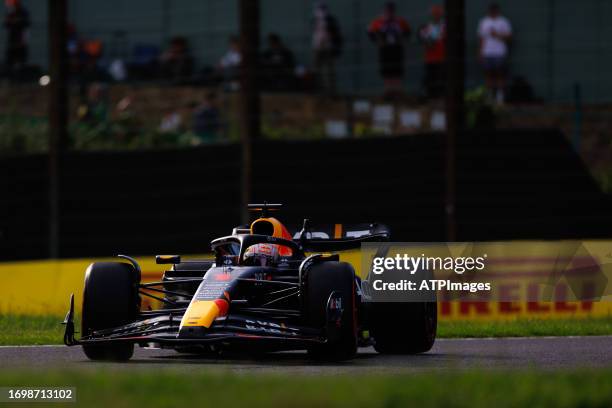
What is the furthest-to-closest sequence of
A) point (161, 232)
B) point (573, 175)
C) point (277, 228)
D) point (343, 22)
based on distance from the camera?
point (343, 22)
point (161, 232)
point (573, 175)
point (277, 228)

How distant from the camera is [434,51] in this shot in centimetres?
1764

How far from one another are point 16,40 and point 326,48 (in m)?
4.25

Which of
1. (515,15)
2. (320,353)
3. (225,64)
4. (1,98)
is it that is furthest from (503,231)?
(1,98)

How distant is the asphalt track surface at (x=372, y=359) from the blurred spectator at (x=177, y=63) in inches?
271

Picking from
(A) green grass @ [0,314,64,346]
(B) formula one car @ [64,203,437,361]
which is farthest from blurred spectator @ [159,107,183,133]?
(B) formula one car @ [64,203,437,361]

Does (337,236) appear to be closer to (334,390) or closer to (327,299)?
(327,299)

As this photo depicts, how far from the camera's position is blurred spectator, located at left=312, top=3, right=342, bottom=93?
18.0m

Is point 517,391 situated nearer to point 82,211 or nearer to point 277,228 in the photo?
point 277,228

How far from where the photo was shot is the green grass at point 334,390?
6539 millimetres

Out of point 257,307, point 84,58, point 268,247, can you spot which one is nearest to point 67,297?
point 84,58

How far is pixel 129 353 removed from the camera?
11102 mm

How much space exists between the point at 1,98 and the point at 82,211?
2857 millimetres

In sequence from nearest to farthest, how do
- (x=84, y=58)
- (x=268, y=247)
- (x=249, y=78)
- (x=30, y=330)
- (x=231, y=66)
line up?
(x=268, y=247) < (x=30, y=330) < (x=249, y=78) < (x=231, y=66) < (x=84, y=58)

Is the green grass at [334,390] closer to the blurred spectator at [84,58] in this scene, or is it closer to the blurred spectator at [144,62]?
the blurred spectator at [144,62]
